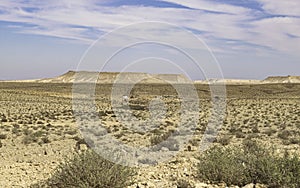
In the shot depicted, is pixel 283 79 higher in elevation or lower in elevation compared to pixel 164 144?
higher

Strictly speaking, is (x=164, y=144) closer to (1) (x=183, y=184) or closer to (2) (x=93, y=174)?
(1) (x=183, y=184)

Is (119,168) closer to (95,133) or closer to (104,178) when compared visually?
(104,178)

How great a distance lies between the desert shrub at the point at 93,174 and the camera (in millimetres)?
7609

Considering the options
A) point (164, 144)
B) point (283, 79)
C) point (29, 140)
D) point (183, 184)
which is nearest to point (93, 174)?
point (183, 184)

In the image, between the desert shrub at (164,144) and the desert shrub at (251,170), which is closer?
→ the desert shrub at (251,170)

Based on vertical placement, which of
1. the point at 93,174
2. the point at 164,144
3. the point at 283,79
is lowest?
the point at 164,144

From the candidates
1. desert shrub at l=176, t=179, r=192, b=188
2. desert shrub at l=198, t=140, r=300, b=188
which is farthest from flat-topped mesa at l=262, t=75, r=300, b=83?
desert shrub at l=176, t=179, r=192, b=188

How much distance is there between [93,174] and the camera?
303 inches

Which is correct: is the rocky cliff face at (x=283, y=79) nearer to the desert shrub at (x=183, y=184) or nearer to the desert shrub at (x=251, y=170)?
the desert shrub at (x=251, y=170)

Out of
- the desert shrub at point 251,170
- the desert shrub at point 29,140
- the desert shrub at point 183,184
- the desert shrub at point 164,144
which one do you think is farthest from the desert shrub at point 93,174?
the desert shrub at point 29,140

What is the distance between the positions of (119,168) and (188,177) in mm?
1586

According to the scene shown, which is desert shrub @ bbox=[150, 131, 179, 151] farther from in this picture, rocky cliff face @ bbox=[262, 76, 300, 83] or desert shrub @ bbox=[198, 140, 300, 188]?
rocky cliff face @ bbox=[262, 76, 300, 83]

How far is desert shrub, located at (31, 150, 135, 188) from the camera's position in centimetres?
761

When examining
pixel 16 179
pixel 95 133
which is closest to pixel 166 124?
pixel 95 133
